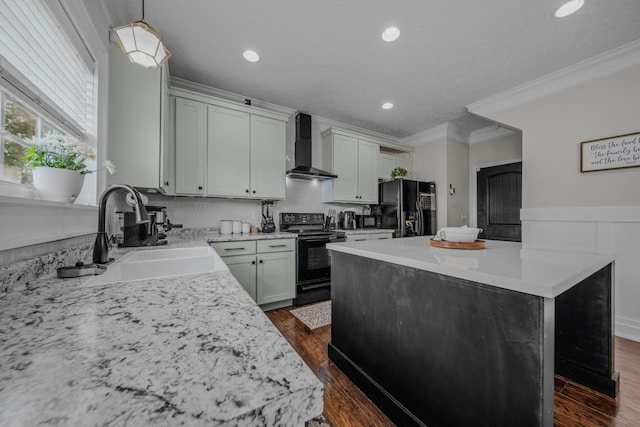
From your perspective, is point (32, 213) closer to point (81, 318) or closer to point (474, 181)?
point (81, 318)

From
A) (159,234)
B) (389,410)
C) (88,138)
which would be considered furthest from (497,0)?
(159,234)

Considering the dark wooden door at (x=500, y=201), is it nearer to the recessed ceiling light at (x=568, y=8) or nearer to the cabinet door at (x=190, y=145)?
the recessed ceiling light at (x=568, y=8)

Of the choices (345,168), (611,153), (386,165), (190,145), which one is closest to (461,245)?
(611,153)

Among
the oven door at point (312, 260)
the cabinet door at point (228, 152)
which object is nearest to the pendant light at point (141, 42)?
the cabinet door at point (228, 152)

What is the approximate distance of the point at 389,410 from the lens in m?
1.34

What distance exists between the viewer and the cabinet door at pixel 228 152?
2748 mm

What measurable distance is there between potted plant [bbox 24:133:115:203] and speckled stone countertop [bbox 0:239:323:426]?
2.15ft

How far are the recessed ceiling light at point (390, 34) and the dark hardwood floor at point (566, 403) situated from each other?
→ 274cm

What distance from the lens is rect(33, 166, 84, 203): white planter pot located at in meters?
1.08

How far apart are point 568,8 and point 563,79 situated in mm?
1119

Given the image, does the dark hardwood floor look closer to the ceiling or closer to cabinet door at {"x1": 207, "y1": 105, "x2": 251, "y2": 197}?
cabinet door at {"x1": 207, "y1": 105, "x2": 251, "y2": 197}

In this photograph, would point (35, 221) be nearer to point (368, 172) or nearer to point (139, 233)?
point (139, 233)

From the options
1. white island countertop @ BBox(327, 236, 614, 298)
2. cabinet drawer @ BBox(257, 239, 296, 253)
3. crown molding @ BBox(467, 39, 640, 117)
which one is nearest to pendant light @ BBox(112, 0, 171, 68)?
white island countertop @ BBox(327, 236, 614, 298)

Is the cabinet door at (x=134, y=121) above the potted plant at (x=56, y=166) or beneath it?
above
